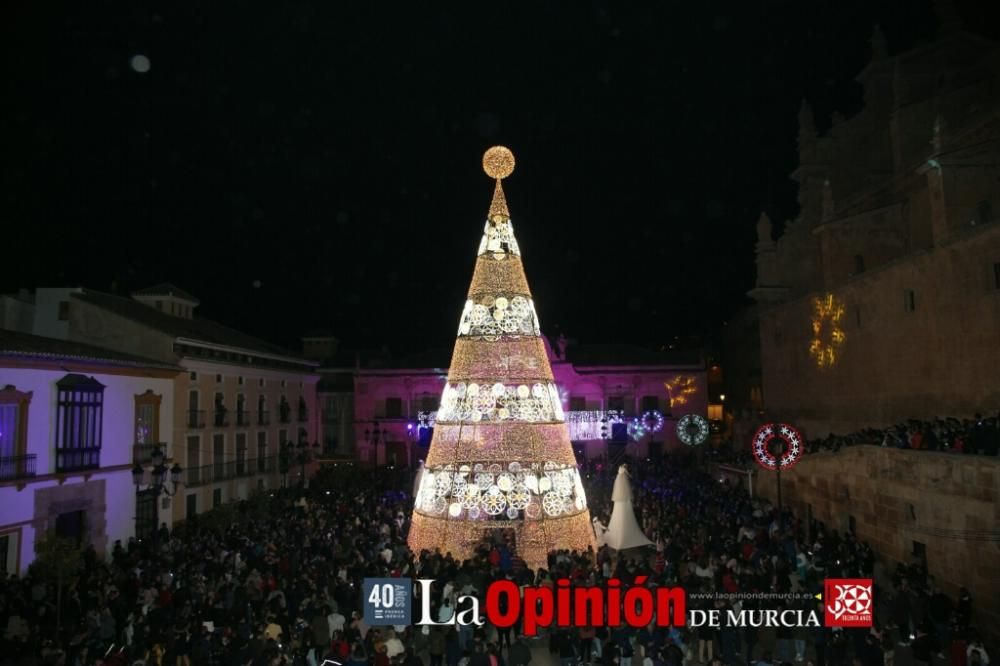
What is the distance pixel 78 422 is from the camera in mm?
20312

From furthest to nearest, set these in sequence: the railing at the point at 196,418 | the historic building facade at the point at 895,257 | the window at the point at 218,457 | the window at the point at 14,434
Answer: the window at the point at 218,457 → the railing at the point at 196,418 → the historic building facade at the point at 895,257 → the window at the point at 14,434

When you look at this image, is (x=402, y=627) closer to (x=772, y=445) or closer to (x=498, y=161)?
(x=498, y=161)

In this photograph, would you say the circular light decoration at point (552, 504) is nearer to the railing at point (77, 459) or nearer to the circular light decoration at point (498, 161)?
the circular light decoration at point (498, 161)

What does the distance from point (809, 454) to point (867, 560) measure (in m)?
7.25

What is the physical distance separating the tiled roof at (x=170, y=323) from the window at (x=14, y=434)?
7.82 meters

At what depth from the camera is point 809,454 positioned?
2159cm

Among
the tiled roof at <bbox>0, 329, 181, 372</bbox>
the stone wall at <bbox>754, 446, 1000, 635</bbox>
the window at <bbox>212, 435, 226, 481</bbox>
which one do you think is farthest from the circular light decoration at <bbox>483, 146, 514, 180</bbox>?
the window at <bbox>212, 435, 226, 481</bbox>

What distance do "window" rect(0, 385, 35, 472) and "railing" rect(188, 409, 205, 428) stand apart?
874 centimetres

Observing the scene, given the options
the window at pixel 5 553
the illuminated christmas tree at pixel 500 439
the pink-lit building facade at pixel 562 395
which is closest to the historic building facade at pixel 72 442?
the window at pixel 5 553

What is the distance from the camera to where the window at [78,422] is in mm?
19594

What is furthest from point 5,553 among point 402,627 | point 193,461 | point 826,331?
point 826,331

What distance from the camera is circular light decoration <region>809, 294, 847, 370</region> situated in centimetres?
2639

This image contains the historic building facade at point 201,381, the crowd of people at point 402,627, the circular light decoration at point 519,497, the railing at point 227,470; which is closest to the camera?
the crowd of people at point 402,627

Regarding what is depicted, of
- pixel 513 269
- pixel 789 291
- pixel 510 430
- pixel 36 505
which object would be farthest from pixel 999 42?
pixel 36 505
